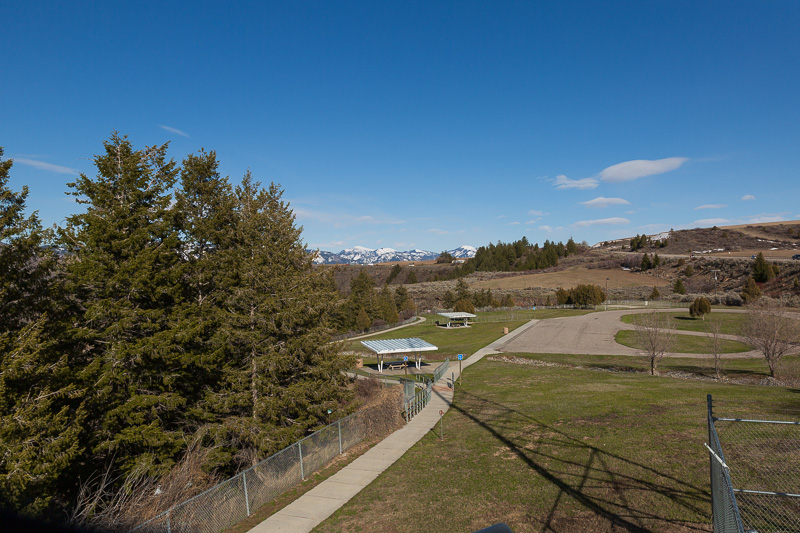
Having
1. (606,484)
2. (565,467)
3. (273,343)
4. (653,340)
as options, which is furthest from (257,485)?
(653,340)

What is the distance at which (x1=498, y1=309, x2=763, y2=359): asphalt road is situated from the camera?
42438mm

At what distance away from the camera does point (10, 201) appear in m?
13.9

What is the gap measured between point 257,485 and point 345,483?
2963 mm

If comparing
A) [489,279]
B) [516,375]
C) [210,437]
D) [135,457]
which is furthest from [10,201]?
[489,279]

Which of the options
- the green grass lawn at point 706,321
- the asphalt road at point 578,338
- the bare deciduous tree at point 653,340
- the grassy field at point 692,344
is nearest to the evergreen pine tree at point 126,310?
the bare deciduous tree at point 653,340

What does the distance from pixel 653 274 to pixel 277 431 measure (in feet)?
368

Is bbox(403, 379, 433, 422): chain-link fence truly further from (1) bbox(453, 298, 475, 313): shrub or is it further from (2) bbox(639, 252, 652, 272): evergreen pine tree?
(2) bbox(639, 252, 652, 272): evergreen pine tree

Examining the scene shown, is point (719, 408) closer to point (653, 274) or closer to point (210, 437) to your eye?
point (210, 437)

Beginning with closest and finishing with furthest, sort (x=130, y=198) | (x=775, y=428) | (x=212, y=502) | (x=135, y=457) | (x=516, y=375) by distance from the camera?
(x=212, y=502)
(x=775, y=428)
(x=135, y=457)
(x=130, y=198)
(x=516, y=375)

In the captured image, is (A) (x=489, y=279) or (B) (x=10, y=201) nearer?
(B) (x=10, y=201)

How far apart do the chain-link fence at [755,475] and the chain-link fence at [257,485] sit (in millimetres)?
10453

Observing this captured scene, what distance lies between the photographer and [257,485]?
512 inches

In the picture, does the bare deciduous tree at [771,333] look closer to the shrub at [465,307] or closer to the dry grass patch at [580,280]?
the shrub at [465,307]

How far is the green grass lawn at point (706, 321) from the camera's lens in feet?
159
